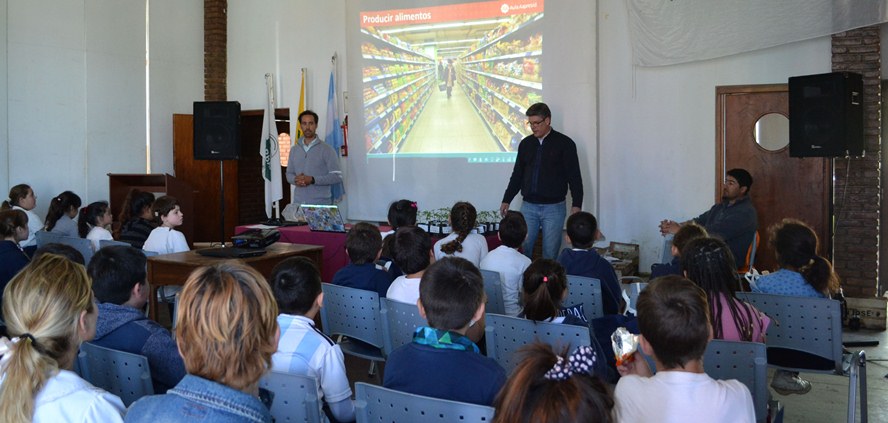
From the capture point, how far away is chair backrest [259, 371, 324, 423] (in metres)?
2.18

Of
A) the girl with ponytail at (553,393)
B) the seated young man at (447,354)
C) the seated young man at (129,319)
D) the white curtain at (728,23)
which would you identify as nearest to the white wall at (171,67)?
the white curtain at (728,23)

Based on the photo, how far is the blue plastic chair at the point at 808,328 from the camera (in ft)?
10.6

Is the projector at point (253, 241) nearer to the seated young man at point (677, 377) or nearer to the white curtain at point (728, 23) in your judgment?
the seated young man at point (677, 377)

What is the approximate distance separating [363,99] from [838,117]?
474 cm

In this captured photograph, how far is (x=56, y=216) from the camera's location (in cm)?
607

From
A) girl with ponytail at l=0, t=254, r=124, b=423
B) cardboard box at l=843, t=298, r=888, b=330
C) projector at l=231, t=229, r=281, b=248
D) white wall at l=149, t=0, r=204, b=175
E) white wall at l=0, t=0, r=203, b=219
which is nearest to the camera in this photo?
girl with ponytail at l=0, t=254, r=124, b=423

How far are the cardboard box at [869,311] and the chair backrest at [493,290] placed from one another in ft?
10.8

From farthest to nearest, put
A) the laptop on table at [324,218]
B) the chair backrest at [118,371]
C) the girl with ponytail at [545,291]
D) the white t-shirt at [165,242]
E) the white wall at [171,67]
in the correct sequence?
the white wall at [171,67] < the laptop on table at [324,218] < the white t-shirt at [165,242] < the girl with ponytail at [545,291] < the chair backrest at [118,371]

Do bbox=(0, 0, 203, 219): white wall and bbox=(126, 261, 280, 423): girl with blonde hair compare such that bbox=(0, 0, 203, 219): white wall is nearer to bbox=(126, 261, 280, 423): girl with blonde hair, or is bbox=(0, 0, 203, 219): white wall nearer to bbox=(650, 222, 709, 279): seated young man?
bbox=(650, 222, 709, 279): seated young man

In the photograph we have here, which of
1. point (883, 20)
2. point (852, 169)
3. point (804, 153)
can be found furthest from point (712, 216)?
point (883, 20)

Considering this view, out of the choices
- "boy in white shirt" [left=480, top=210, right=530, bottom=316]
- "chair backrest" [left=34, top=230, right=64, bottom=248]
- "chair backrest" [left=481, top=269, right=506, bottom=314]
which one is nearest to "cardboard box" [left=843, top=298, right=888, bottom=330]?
"boy in white shirt" [left=480, top=210, right=530, bottom=316]

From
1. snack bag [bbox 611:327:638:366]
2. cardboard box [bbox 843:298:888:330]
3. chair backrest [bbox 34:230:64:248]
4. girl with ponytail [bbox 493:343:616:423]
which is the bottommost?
cardboard box [bbox 843:298:888:330]

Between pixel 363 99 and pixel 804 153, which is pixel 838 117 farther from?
pixel 363 99

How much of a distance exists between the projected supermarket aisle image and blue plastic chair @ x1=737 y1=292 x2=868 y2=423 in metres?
4.20
